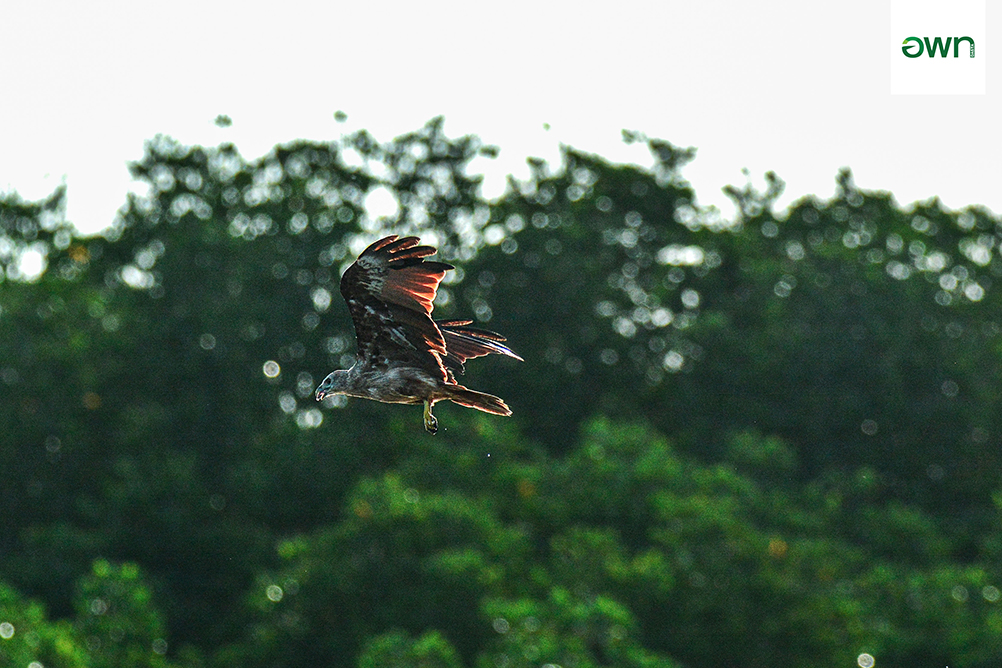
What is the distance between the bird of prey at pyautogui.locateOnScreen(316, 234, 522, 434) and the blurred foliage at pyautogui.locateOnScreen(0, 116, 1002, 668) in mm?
17657

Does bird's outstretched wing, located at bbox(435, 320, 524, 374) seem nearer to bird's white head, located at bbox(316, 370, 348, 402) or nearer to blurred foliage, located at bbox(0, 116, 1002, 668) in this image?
bird's white head, located at bbox(316, 370, 348, 402)

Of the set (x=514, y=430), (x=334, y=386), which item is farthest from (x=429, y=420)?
(x=514, y=430)

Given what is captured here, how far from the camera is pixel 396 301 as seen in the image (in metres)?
10.7

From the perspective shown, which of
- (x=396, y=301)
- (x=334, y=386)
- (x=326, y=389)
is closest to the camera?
(x=396, y=301)

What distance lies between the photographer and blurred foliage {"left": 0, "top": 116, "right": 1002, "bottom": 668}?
31.7m

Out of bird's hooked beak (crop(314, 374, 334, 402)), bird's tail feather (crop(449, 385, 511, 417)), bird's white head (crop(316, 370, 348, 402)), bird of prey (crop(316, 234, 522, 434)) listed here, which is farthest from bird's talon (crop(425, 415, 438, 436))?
bird's hooked beak (crop(314, 374, 334, 402))

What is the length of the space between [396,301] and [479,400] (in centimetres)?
95

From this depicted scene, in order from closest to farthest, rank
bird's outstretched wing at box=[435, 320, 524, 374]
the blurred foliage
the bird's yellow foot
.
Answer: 1. the bird's yellow foot
2. bird's outstretched wing at box=[435, 320, 524, 374]
3. the blurred foliage

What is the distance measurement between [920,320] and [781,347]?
16.1ft

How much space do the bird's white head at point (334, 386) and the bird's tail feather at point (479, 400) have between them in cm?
109

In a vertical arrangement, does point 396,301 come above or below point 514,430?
above

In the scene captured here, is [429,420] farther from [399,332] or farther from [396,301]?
[396,301]

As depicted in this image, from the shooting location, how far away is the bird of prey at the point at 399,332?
10.5 m

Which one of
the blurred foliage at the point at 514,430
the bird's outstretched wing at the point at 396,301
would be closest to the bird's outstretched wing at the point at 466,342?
the bird's outstretched wing at the point at 396,301
